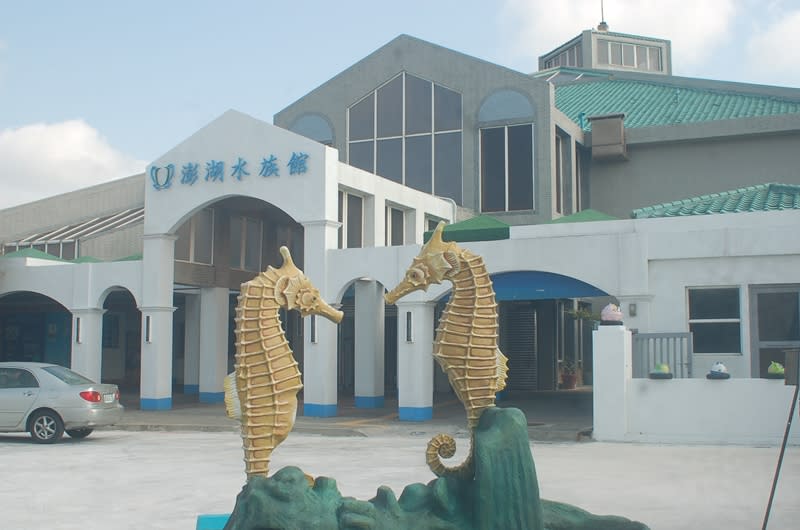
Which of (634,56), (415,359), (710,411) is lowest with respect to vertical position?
(710,411)

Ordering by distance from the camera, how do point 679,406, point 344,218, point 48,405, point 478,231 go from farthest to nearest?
point 344,218, point 478,231, point 48,405, point 679,406

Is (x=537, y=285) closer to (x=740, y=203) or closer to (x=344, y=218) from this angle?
(x=740, y=203)

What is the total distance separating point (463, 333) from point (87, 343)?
1931 centimetres

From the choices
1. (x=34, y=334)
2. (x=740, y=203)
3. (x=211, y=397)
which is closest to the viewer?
(x=740, y=203)

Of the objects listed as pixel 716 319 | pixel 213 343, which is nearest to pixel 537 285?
pixel 716 319

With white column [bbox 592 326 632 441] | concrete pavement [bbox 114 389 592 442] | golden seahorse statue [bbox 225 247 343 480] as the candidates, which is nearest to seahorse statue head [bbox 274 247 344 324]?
golden seahorse statue [bbox 225 247 343 480]

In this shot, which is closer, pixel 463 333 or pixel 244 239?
pixel 463 333

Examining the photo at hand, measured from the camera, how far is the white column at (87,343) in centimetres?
2328

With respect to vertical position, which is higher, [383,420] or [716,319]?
[716,319]

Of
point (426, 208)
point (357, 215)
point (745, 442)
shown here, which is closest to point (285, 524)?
point (745, 442)

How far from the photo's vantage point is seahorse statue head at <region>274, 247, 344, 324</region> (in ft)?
20.3

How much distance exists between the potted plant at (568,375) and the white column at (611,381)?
13.8 meters

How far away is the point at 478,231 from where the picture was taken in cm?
1909

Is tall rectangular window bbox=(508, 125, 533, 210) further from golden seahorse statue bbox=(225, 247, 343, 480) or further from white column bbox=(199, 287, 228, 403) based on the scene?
golden seahorse statue bbox=(225, 247, 343, 480)
